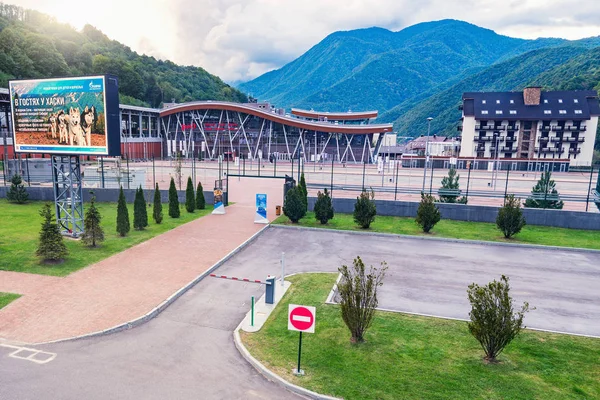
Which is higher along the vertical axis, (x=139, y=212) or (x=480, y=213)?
(x=139, y=212)

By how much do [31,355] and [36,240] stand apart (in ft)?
37.9

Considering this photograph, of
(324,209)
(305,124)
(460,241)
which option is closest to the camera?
(460,241)

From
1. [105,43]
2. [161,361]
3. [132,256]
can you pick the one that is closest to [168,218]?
[132,256]

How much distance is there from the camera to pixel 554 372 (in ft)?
28.8

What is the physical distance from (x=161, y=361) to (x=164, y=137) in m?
93.7

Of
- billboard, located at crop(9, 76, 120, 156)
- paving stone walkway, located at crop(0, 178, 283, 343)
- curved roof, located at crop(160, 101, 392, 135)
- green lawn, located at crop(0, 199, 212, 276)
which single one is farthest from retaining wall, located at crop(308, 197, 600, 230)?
curved roof, located at crop(160, 101, 392, 135)

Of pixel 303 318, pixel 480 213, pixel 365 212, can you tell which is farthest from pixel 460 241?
pixel 303 318

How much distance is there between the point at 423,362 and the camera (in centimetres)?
909

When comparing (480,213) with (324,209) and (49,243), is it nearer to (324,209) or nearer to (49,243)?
(324,209)

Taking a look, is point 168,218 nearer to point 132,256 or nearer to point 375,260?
point 132,256

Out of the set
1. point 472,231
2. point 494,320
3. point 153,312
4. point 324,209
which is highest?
point 324,209

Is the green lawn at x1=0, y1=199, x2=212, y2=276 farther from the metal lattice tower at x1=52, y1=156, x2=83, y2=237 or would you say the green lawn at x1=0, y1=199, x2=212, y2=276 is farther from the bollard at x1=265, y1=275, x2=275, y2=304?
the bollard at x1=265, y1=275, x2=275, y2=304

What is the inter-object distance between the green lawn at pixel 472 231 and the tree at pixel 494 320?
1364cm

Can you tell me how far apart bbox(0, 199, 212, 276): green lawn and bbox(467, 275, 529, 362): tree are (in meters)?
14.3
